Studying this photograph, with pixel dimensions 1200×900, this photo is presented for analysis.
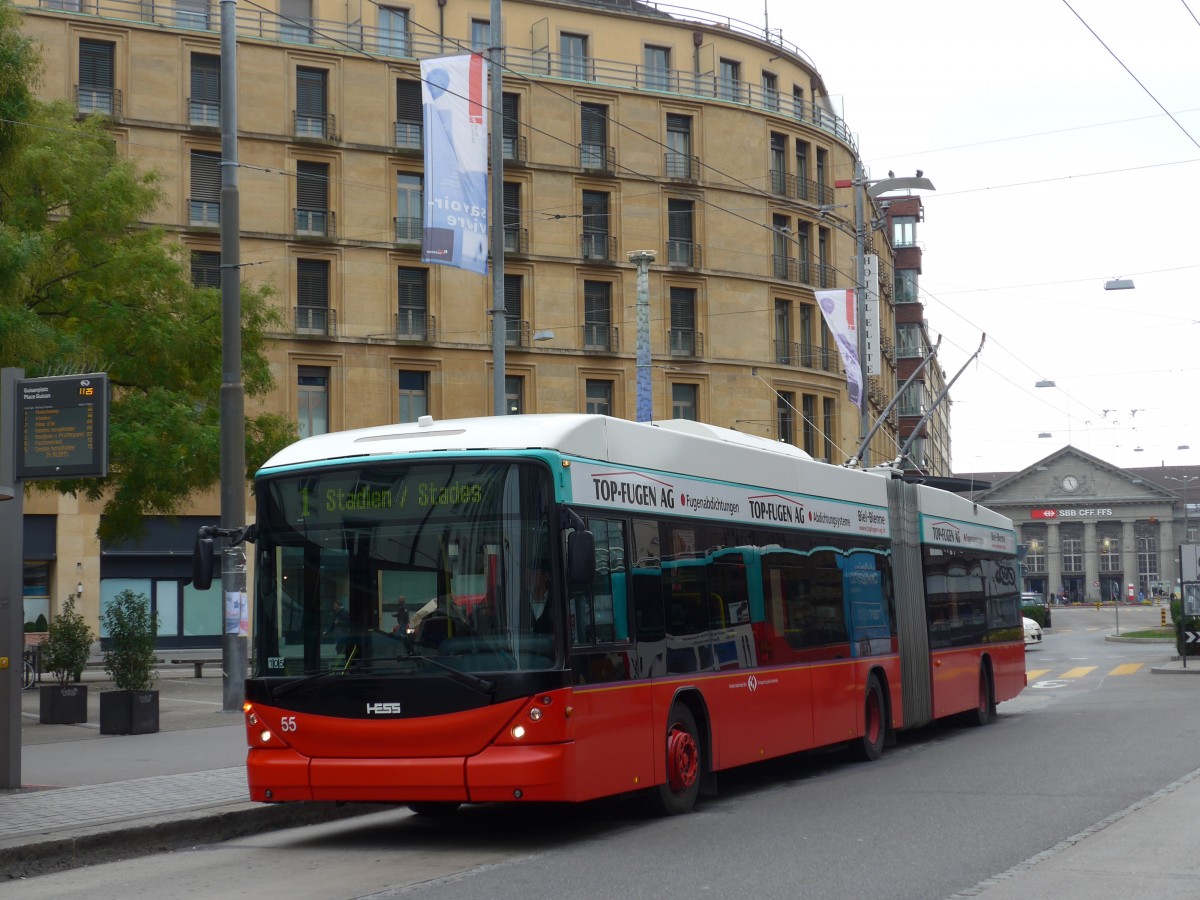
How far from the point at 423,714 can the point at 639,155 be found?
147ft

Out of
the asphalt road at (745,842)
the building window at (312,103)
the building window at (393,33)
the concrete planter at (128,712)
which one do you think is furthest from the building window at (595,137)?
the asphalt road at (745,842)

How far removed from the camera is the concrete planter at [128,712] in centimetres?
1922

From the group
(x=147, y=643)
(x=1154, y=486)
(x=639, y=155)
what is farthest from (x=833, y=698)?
(x=1154, y=486)

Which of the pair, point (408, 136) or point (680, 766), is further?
point (408, 136)

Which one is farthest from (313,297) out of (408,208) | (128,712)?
(128,712)

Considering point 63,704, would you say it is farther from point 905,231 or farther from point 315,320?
point 905,231

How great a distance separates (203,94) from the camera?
155ft

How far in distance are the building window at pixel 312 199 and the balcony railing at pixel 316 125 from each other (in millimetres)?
848

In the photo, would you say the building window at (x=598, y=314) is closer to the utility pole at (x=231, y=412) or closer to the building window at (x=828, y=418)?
the building window at (x=828, y=418)

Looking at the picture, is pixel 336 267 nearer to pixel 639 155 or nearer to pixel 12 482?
pixel 639 155

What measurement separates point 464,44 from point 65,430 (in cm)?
4014

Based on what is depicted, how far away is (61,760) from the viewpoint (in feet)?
53.3

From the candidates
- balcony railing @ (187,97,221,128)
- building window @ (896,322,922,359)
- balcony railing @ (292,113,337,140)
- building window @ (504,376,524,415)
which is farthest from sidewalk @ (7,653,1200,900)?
building window @ (896,322,922,359)

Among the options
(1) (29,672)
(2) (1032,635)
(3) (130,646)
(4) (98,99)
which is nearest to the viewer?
(3) (130,646)
